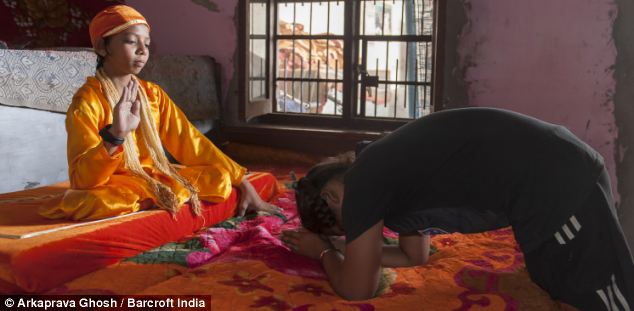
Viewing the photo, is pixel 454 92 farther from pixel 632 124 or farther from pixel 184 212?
pixel 184 212

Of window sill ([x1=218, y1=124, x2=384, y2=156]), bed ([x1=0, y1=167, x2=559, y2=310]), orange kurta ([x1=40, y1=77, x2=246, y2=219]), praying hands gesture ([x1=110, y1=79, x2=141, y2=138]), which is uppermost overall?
praying hands gesture ([x1=110, y1=79, x2=141, y2=138])

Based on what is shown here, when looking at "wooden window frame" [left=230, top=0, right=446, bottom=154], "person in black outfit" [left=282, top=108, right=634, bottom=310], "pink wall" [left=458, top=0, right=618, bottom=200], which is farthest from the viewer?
"wooden window frame" [left=230, top=0, right=446, bottom=154]

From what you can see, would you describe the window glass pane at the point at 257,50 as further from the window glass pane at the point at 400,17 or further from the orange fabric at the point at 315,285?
the orange fabric at the point at 315,285

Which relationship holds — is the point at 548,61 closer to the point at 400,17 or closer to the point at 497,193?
the point at 400,17

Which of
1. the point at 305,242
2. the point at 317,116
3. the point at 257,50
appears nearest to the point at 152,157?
the point at 305,242

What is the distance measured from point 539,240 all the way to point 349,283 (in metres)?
0.51

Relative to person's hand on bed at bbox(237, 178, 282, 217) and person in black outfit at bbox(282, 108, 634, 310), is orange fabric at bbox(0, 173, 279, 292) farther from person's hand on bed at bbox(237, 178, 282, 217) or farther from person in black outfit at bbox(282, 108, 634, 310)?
person in black outfit at bbox(282, 108, 634, 310)

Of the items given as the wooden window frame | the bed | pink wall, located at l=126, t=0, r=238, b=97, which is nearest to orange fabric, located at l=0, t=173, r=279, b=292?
the bed

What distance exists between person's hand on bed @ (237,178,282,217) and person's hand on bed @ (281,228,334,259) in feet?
2.55

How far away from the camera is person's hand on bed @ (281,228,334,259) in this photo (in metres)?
1.83

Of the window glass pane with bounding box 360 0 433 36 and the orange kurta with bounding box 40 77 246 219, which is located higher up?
the window glass pane with bounding box 360 0 433 36

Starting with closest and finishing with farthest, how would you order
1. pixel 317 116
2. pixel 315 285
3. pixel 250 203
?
pixel 315 285, pixel 250 203, pixel 317 116

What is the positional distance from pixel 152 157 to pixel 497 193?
153 cm

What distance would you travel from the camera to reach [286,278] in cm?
178
